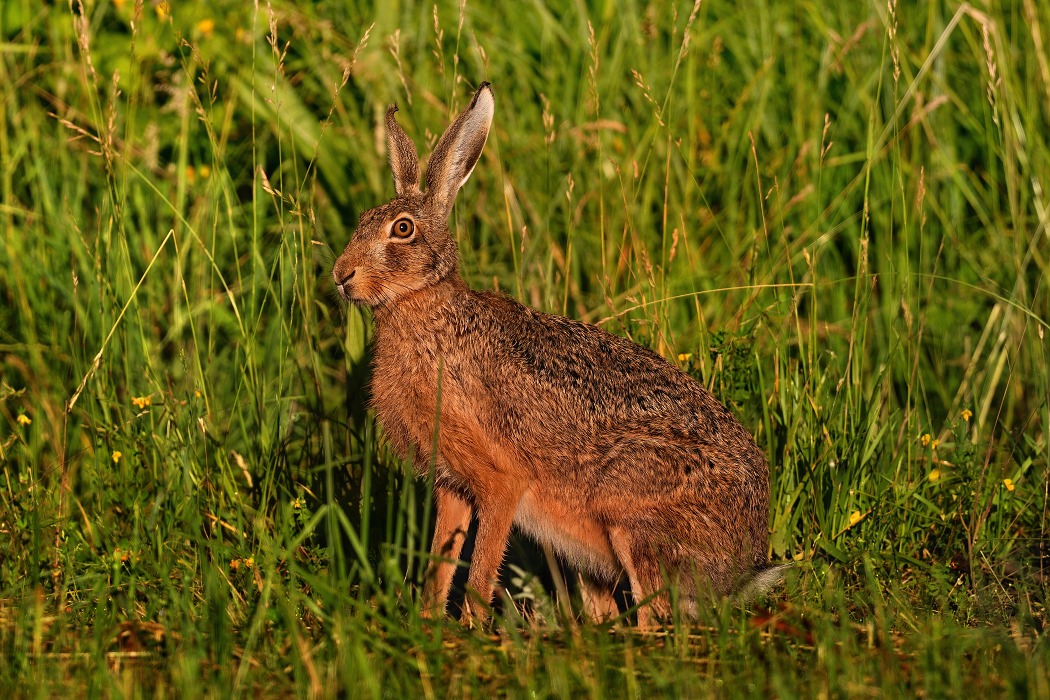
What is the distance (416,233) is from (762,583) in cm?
169

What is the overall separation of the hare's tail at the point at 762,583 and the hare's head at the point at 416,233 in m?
1.51

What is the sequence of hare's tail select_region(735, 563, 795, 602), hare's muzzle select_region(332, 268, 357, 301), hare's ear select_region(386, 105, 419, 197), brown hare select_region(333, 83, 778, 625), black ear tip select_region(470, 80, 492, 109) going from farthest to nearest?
hare's ear select_region(386, 105, 419, 197) < black ear tip select_region(470, 80, 492, 109) < hare's muzzle select_region(332, 268, 357, 301) < brown hare select_region(333, 83, 778, 625) < hare's tail select_region(735, 563, 795, 602)

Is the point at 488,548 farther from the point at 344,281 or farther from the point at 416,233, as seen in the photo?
the point at 416,233

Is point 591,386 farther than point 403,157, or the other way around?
point 403,157

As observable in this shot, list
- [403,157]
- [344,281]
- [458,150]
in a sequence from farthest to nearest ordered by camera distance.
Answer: [403,157], [458,150], [344,281]

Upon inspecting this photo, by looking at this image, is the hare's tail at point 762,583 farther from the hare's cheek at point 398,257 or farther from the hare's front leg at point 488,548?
the hare's cheek at point 398,257

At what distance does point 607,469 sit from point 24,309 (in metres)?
2.69

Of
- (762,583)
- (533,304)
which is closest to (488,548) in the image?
(762,583)

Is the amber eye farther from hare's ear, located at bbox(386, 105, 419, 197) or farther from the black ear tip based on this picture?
the black ear tip

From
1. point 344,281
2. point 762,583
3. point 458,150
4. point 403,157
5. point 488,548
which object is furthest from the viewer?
point 403,157

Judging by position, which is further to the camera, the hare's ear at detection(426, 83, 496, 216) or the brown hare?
the hare's ear at detection(426, 83, 496, 216)

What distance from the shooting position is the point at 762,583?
4.18 metres

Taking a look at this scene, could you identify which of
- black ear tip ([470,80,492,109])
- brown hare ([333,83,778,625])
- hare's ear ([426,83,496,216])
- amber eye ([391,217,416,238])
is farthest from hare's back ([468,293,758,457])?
black ear tip ([470,80,492,109])

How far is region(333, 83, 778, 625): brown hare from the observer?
4324mm
